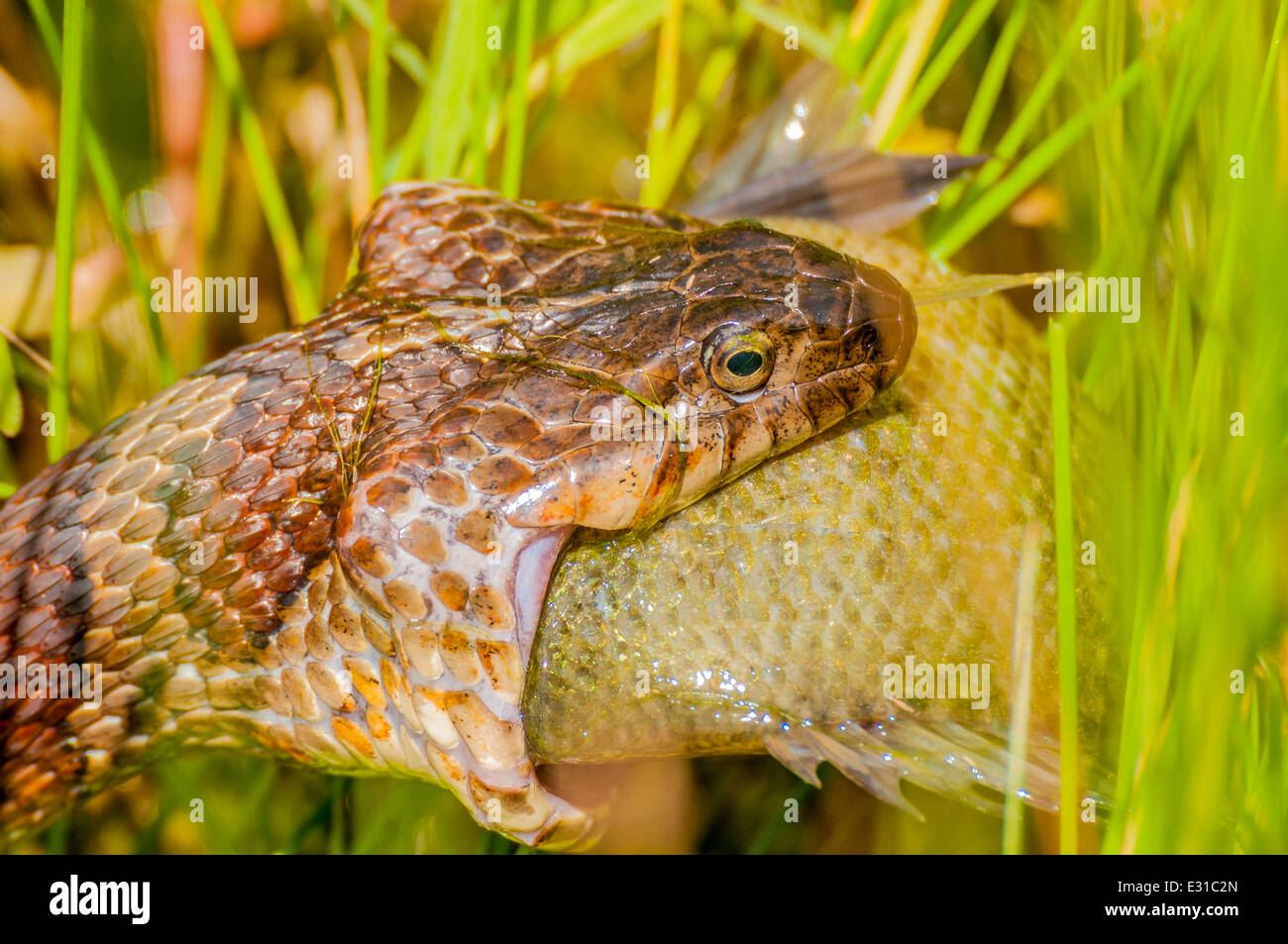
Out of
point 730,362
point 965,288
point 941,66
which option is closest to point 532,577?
point 730,362

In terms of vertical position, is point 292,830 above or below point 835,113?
below

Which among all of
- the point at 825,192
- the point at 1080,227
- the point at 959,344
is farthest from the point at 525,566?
the point at 1080,227

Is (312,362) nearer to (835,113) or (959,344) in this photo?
(959,344)

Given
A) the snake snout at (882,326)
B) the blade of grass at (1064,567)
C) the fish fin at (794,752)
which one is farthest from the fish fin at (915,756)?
the snake snout at (882,326)

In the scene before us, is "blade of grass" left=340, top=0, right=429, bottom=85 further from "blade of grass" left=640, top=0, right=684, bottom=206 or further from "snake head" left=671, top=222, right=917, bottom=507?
"snake head" left=671, top=222, right=917, bottom=507

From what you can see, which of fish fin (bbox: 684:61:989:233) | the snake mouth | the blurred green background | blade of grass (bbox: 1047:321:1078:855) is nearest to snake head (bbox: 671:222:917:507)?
→ the snake mouth

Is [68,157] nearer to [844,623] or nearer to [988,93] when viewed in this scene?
[844,623]
